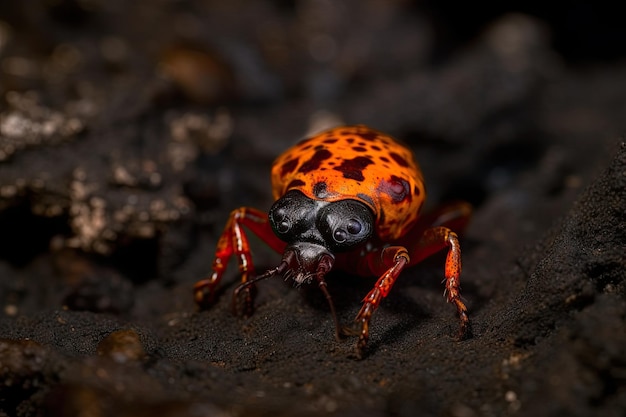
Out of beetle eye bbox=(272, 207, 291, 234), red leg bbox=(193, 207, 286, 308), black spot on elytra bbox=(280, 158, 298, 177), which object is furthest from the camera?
black spot on elytra bbox=(280, 158, 298, 177)

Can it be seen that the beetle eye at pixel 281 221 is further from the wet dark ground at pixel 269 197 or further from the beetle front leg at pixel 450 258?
the beetle front leg at pixel 450 258

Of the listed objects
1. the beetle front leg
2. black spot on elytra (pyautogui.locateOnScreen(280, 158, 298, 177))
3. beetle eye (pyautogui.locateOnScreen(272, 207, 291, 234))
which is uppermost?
black spot on elytra (pyautogui.locateOnScreen(280, 158, 298, 177))

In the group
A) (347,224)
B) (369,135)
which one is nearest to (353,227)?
(347,224)

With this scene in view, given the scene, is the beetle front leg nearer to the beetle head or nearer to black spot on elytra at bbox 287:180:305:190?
the beetle head

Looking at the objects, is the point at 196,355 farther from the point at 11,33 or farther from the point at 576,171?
the point at 11,33

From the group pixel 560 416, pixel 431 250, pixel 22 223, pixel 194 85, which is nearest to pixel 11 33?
pixel 194 85

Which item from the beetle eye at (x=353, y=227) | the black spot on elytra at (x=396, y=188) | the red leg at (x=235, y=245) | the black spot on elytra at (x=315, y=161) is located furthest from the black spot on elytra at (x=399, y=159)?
the red leg at (x=235, y=245)

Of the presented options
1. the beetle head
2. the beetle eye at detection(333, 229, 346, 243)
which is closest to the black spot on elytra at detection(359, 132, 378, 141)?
the beetle head

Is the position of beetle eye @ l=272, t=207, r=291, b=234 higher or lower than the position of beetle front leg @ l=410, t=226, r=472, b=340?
higher
